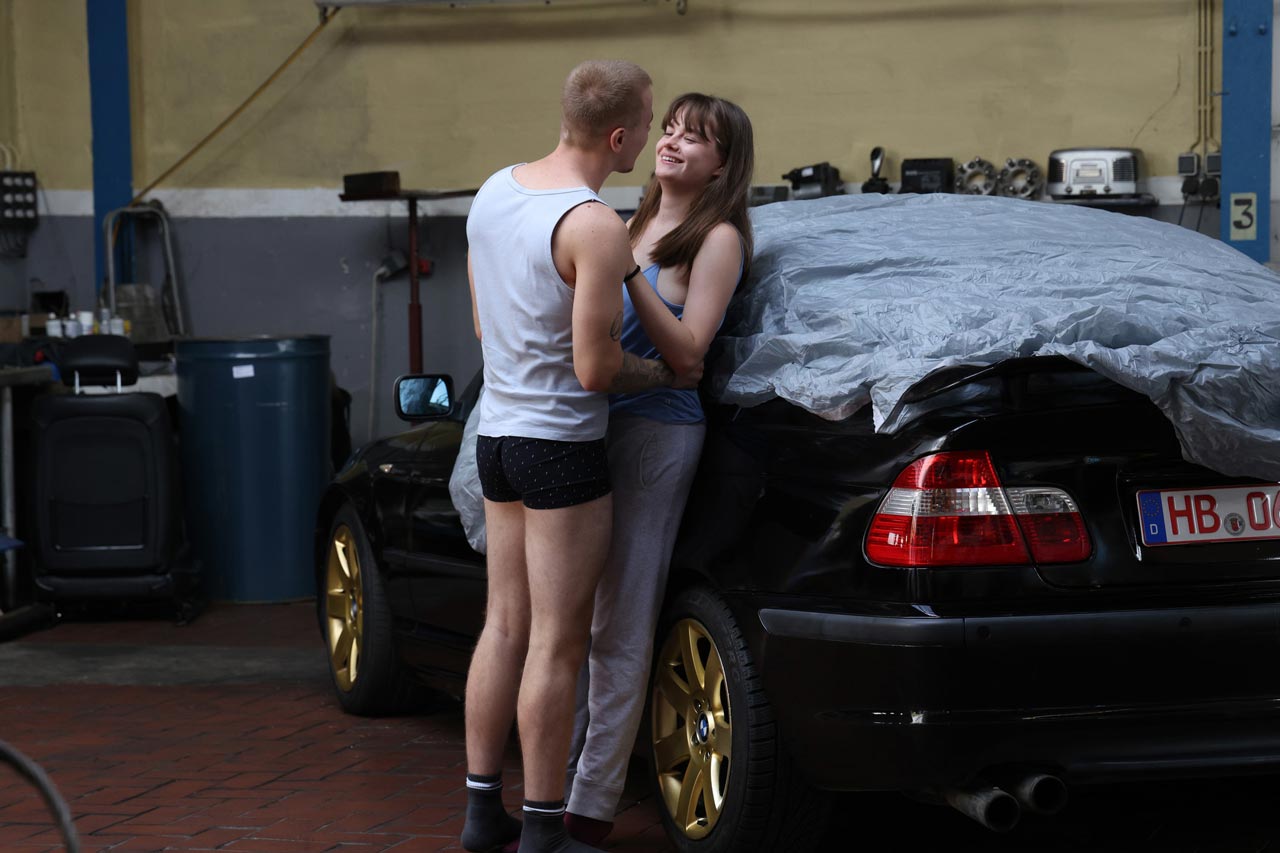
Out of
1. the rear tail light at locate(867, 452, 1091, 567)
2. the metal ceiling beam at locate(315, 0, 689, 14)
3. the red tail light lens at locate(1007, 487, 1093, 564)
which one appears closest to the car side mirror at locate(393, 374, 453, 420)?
the rear tail light at locate(867, 452, 1091, 567)

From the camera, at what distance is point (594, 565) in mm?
3729

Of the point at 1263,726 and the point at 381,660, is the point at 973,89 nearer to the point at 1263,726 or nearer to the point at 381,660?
the point at 381,660

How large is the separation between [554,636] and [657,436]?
0.50 m

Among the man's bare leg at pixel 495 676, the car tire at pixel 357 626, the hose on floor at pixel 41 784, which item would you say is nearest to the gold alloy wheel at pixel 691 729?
the man's bare leg at pixel 495 676

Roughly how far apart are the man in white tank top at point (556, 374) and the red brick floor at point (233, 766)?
600 millimetres

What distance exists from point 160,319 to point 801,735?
767 cm

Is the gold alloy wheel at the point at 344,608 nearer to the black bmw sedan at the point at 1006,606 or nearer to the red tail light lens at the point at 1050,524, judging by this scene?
the black bmw sedan at the point at 1006,606

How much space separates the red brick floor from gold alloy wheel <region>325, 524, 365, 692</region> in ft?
0.55

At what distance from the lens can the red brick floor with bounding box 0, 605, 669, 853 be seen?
14.1 ft

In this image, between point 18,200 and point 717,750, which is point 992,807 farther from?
point 18,200

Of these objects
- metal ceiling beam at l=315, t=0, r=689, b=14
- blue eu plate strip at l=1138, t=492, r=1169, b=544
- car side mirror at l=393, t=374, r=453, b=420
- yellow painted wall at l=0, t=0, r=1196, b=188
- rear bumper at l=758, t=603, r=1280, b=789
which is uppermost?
metal ceiling beam at l=315, t=0, r=689, b=14

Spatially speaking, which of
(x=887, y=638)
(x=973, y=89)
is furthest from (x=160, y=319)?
(x=887, y=638)

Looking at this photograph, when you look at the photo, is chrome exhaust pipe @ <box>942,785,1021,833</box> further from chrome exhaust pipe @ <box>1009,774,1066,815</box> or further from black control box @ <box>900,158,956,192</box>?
black control box @ <box>900,158,956,192</box>

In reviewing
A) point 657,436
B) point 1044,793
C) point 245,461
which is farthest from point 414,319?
point 1044,793
